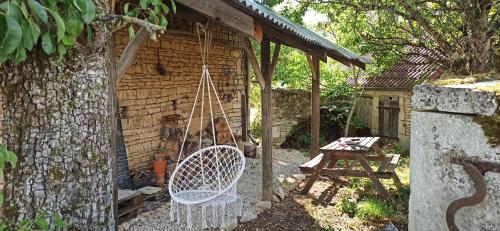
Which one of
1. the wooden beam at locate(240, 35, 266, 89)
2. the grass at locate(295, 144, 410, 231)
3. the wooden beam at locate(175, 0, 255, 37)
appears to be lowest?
the grass at locate(295, 144, 410, 231)

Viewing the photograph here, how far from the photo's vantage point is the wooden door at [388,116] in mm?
11266

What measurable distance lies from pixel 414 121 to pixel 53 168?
1.78m

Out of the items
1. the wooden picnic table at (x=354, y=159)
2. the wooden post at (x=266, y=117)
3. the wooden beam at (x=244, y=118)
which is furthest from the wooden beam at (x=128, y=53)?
the wooden beam at (x=244, y=118)

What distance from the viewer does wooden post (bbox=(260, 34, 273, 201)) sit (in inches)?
198

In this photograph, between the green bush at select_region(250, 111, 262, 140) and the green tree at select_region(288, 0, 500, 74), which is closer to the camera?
the green tree at select_region(288, 0, 500, 74)

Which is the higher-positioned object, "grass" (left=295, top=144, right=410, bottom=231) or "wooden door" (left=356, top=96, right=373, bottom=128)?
"wooden door" (left=356, top=96, right=373, bottom=128)

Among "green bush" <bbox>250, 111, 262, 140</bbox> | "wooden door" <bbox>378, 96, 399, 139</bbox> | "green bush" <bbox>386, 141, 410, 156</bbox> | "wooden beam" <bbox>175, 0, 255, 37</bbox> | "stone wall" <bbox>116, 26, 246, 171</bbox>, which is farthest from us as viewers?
"green bush" <bbox>250, 111, 262, 140</bbox>

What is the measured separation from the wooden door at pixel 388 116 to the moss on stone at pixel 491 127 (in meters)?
9.90

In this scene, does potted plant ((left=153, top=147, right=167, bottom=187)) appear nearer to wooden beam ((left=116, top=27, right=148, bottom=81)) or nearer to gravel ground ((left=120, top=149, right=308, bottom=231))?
gravel ground ((left=120, top=149, right=308, bottom=231))

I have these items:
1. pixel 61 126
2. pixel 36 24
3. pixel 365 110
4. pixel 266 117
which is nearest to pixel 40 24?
pixel 36 24

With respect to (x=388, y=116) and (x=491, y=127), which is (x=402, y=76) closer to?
(x=388, y=116)

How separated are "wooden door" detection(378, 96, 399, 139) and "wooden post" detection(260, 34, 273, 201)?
7.22 m

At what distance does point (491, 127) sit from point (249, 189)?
457 centimetres

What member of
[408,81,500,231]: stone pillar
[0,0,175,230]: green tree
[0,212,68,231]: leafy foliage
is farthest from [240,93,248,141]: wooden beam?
[0,212,68,231]: leafy foliage
